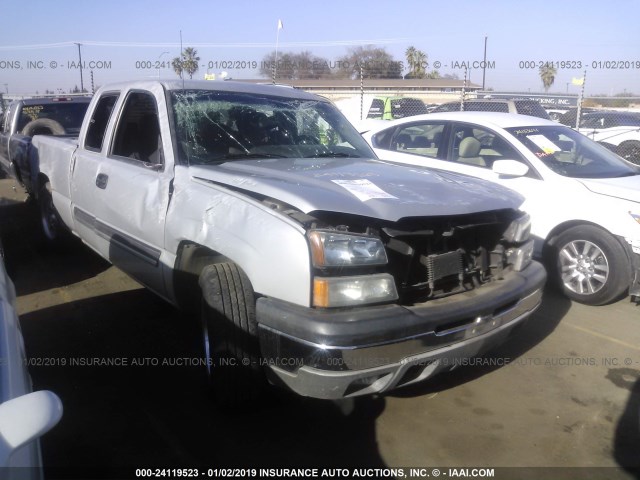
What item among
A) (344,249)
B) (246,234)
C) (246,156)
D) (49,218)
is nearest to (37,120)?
(49,218)

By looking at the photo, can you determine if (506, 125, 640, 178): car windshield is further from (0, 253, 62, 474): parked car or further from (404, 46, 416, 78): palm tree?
(404, 46, 416, 78): palm tree

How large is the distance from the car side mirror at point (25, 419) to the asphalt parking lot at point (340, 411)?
1268 mm

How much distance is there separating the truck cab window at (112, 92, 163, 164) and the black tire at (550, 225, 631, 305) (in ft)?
12.1

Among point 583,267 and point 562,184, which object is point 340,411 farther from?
point 562,184

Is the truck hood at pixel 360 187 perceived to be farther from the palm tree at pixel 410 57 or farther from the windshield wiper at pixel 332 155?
the palm tree at pixel 410 57

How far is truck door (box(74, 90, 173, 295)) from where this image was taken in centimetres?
356

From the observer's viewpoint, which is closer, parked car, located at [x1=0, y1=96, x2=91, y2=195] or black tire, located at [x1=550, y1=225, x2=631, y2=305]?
black tire, located at [x1=550, y1=225, x2=631, y2=305]

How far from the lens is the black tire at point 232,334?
278 centimetres

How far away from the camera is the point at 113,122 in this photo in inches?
170

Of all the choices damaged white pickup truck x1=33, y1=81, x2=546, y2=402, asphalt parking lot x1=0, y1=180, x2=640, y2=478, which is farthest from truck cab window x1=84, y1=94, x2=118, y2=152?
asphalt parking lot x1=0, y1=180, x2=640, y2=478

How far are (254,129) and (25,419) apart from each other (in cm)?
284

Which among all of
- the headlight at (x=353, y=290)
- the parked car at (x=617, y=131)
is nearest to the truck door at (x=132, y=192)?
the headlight at (x=353, y=290)

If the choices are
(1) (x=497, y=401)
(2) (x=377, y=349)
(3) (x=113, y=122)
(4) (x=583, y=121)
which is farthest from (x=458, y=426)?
(4) (x=583, y=121)

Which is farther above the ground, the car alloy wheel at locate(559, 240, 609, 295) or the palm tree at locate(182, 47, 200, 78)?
the palm tree at locate(182, 47, 200, 78)
